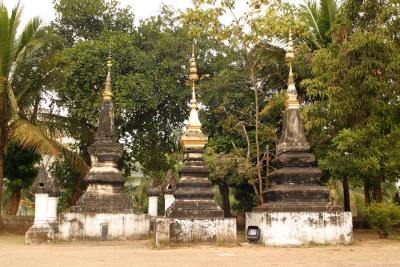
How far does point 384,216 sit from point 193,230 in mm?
5575

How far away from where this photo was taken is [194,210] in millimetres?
12812

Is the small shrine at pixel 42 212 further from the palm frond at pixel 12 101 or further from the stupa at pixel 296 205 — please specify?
the stupa at pixel 296 205

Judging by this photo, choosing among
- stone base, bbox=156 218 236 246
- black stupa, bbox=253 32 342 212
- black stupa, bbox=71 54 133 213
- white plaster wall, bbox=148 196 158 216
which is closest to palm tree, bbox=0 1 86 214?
black stupa, bbox=71 54 133 213

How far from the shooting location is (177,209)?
12.9 metres

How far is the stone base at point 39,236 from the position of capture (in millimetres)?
14633

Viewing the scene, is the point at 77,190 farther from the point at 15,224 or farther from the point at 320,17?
the point at 320,17

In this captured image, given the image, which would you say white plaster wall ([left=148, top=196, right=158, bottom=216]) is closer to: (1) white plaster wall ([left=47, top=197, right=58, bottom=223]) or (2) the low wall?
(1) white plaster wall ([left=47, top=197, right=58, bottom=223])

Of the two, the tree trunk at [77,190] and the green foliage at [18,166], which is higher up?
the green foliage at [18,166]

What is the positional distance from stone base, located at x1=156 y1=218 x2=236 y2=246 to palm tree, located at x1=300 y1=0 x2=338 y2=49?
10.6m

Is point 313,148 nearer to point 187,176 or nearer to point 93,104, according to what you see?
point 187,176

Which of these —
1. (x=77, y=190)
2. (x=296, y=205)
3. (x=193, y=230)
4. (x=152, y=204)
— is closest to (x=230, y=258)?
(x=193, y=230)


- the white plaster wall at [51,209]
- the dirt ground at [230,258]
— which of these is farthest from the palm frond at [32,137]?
the dirt ground at [230,258]

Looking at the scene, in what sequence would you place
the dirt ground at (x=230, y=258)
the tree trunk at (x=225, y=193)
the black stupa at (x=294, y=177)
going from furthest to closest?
the tree trunk at (x=225, y=193) < the black stupa at (x=294, y=177) < the dirt ground at (x=230, y=258)

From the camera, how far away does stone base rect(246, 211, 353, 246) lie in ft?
39.5
